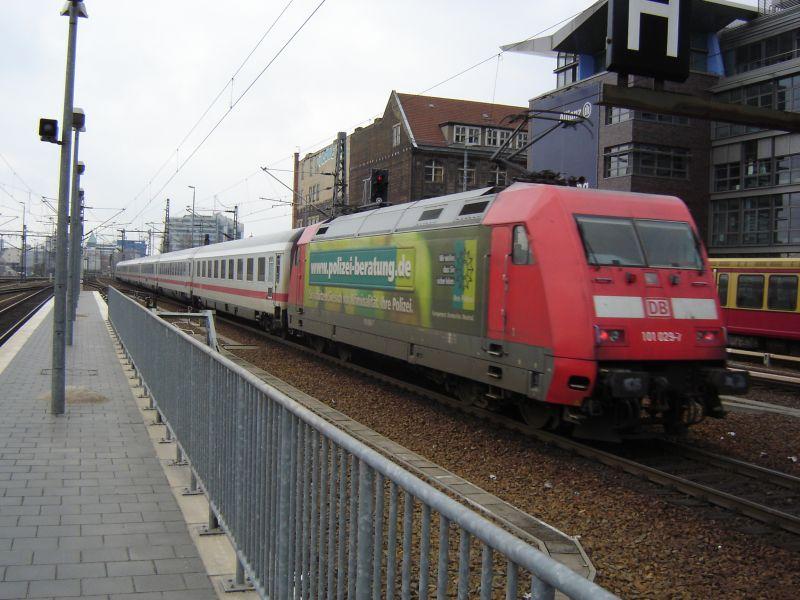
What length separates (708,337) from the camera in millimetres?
8469

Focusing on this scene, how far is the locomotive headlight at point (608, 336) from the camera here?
25.4 ft

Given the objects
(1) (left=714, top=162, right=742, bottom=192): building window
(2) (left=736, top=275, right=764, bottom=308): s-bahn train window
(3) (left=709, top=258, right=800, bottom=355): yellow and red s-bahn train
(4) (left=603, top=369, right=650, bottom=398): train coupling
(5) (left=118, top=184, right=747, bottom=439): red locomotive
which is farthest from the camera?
(1) (left=714, top=162, right=742, bottom=192): building window

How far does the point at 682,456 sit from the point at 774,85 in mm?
33012

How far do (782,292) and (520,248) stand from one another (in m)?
14.3

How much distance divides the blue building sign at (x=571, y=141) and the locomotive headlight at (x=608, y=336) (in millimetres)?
29850

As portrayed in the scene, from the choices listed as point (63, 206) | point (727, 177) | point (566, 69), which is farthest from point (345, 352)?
point (566, 69)

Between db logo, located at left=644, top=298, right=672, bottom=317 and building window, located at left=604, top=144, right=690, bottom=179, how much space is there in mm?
29348

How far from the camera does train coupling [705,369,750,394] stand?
808 centimetres

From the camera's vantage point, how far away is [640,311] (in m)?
8.10

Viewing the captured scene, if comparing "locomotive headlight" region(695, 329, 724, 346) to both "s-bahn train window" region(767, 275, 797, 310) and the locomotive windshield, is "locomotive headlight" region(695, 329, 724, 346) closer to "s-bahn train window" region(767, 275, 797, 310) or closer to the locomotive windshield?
the locomotive windshield

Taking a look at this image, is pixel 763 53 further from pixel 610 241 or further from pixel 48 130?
pixel 48 130

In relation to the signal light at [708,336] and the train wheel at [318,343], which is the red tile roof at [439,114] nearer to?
the train wheel at [318,343]

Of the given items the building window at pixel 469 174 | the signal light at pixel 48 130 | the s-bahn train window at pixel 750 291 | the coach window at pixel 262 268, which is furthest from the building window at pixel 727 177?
the signal light at pixel 48 130

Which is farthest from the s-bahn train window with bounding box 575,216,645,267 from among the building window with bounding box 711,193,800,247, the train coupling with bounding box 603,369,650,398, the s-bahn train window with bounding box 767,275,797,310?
the building window with bounding box 711,193,800,247
